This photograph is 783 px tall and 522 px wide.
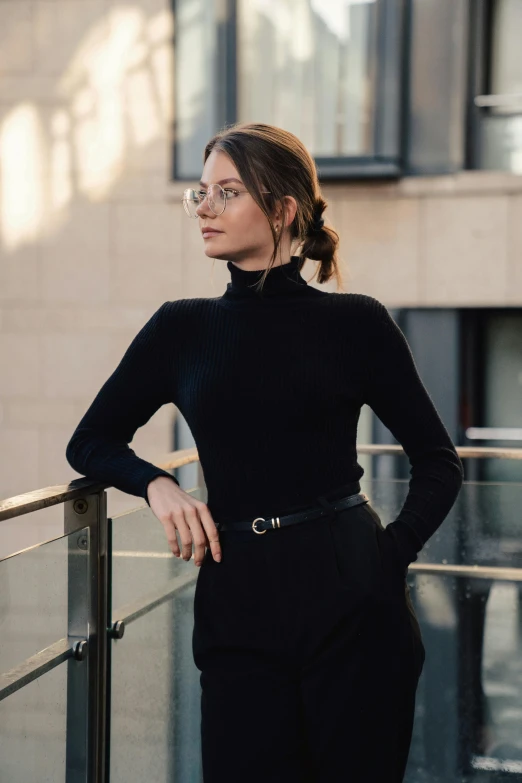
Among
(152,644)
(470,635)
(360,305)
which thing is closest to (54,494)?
(360,305)

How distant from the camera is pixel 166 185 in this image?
6.54 m

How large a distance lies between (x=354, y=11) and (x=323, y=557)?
5.35m

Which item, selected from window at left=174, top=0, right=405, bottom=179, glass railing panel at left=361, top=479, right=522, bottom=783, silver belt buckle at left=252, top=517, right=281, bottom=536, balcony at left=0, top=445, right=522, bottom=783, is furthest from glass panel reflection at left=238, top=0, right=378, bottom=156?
silver belt buckle at left=252, top=517, right=281, bottom=536

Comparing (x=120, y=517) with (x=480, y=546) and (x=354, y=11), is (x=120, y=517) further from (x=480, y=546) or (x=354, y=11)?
(x=354, y=11)

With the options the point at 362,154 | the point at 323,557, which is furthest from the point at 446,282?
the point at 323,557

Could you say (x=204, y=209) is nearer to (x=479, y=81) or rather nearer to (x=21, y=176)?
(x=479, y=81)

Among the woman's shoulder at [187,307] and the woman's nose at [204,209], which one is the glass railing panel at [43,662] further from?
the woman's nose at [204,209]

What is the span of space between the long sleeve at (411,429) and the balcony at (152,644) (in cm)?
67

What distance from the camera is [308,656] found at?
1.76 m

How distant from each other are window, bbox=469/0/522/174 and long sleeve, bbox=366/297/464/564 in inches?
184

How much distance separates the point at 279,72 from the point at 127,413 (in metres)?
5.11

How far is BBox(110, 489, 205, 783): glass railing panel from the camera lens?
249 cm

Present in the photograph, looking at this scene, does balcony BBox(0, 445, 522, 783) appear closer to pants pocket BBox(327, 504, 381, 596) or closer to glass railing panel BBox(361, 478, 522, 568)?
glass railing panel BBox(361, 478, 522, 568)

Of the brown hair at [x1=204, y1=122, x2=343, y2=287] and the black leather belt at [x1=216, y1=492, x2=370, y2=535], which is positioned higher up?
the brown hair at [x1=204, y1=122, x2=343, y2=287]
